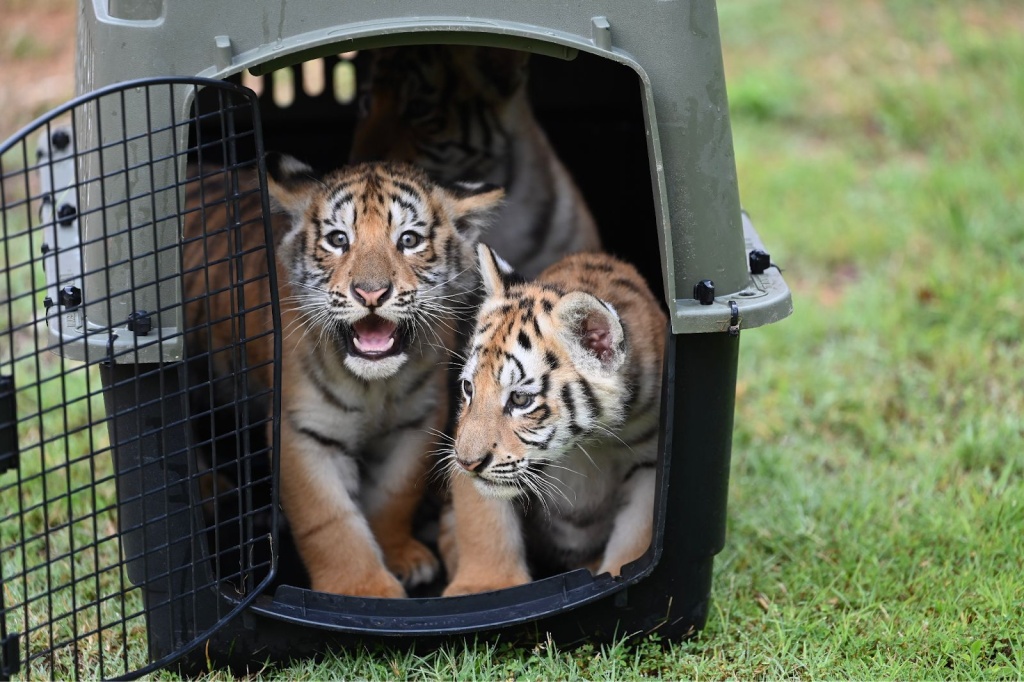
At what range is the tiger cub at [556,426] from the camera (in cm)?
262

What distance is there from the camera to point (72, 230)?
308cm

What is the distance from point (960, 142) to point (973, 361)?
2019 mm

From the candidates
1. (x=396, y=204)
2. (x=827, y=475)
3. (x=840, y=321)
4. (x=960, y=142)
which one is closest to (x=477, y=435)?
(x=396, y=204)

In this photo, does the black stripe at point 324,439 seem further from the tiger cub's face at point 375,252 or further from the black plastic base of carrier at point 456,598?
the black plastic base of carrier at point 456,598

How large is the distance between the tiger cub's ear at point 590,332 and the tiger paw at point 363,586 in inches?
30.9

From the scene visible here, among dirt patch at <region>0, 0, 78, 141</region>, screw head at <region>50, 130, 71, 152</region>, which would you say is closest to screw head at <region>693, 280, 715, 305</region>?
screw head at <region>50, 130, 71, 152</region>

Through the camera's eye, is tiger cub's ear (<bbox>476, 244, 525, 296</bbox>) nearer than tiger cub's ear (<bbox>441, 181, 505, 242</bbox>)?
Yes

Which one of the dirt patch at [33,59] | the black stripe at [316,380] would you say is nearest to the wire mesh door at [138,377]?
the black stripe at [316,380]

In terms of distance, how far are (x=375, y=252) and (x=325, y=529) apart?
2.37 feet

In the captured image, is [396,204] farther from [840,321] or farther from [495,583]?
[840,321]

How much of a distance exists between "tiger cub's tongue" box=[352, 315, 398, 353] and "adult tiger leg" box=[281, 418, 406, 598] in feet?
1.09

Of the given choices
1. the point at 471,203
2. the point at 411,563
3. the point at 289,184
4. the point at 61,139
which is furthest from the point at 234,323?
the point at 61,139

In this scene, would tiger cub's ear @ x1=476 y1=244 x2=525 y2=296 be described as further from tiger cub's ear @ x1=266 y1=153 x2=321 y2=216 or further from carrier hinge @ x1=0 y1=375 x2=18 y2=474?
carrier hinge @ x1=0 y1=375 x2=18 y2=474

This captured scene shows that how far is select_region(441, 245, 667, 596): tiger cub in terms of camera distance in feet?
8.61
